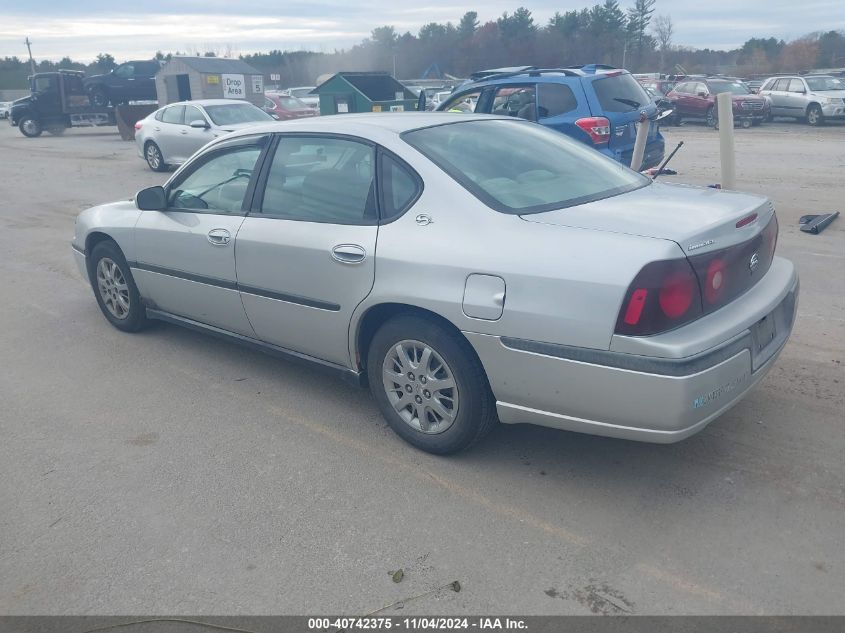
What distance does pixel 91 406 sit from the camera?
4.73 metres

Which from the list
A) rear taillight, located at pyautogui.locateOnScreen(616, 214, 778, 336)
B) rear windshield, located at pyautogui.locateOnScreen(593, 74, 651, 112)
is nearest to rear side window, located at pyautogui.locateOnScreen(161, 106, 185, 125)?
rear windshield, located at pyautogui.locateOnScreen(593, 74, 651, 112)

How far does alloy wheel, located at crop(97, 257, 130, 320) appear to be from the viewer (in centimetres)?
580

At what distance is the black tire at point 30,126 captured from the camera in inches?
1205

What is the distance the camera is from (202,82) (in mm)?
29656

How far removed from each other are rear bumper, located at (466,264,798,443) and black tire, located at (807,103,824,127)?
2289cm

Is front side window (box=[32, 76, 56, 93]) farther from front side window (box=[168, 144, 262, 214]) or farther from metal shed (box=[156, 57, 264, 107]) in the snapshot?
front side window (box=[168, 144, 262, 214])

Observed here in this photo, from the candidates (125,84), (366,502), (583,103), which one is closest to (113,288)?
(366,502)

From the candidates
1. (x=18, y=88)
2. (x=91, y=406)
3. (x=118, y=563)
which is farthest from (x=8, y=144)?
(x=18, y=88)

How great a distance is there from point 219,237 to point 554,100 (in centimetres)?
646

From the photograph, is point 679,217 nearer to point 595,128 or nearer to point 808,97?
point 595,128

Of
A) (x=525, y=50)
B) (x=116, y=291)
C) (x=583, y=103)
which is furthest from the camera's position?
(x=525, y=50)

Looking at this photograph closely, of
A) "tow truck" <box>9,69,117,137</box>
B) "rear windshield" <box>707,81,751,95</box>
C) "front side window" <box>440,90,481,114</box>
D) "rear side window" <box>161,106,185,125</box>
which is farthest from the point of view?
"tow truck" <box>9,69,117,137</box>

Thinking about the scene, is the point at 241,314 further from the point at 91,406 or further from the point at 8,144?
the point at 8,144

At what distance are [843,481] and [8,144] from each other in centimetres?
2986
